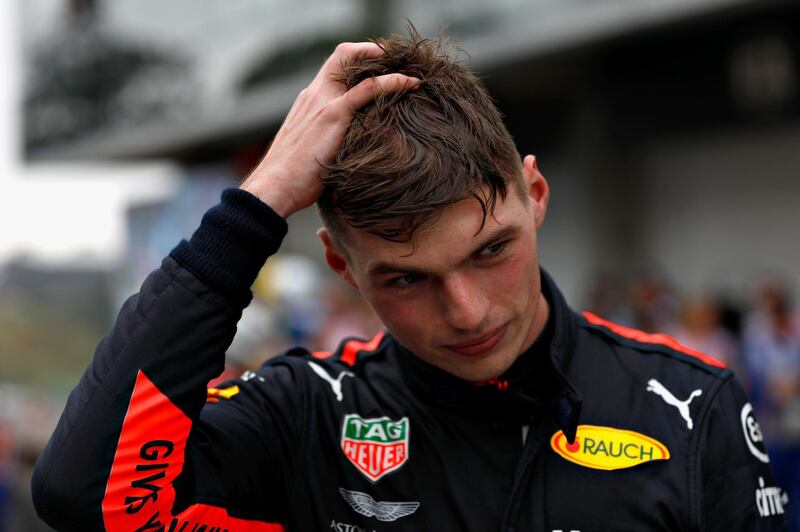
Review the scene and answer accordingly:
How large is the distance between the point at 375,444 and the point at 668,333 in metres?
6.39

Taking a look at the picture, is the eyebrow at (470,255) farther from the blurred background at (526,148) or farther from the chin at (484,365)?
the blurred background at (526,148)

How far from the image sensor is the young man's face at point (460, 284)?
6.36 ft

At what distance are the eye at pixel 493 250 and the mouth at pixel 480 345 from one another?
0.46 feet

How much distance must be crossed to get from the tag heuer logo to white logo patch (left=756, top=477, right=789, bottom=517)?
68cm

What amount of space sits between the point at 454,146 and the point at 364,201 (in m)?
0.19

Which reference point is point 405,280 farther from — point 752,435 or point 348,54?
point 752,435

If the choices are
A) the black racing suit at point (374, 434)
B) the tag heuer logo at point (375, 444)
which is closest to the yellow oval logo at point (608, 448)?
the black racing suit at point (374, 434)

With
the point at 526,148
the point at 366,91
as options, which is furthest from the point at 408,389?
the point at 526,148

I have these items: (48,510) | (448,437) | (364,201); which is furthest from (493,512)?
(48,510)

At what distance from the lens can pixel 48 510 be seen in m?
1.90

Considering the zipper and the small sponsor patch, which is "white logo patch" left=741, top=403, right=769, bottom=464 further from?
the small sponsor patch

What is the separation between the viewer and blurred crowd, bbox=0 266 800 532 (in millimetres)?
5867

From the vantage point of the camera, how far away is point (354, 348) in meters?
2.45

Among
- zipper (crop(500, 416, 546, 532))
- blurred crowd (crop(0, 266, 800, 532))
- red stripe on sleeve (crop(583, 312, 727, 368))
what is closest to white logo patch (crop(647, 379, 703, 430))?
red stripe on sleeve (crop(583, 312, 727, 368))
